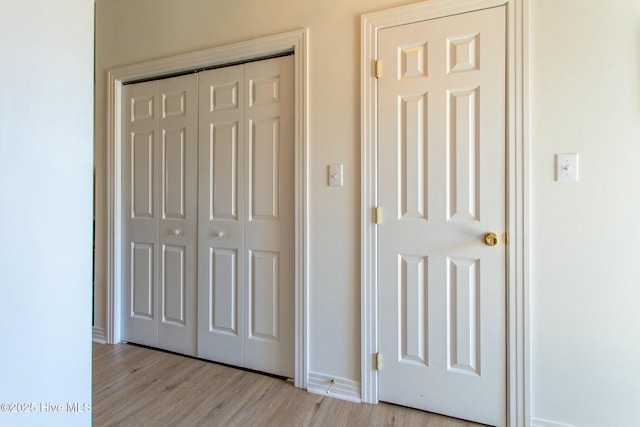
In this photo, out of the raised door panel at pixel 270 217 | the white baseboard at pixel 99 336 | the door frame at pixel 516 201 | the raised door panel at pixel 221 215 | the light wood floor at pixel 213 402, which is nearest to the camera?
the door frame at pixel 516 201

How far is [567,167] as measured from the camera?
1.41 meters

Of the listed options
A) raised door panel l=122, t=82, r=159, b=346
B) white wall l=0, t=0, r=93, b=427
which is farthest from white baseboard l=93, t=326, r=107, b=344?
white wall l=0, t=0, r=93, b=427

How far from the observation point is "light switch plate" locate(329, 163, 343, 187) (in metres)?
1.77

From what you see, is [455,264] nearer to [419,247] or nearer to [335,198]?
[419,247]

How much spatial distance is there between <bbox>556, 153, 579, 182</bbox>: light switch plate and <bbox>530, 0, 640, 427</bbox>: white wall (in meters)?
0.03

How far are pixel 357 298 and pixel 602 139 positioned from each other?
135cm

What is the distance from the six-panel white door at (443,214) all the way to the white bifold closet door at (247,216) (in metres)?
0.61

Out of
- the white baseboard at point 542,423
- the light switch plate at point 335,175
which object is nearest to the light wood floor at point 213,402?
the white baseboard at point 542,423

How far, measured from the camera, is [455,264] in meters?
1.58

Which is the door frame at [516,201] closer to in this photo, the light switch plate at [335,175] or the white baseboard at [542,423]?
the white baseboard at [542,423]

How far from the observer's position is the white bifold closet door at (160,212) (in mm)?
2205

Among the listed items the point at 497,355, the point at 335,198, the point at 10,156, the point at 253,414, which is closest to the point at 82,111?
the point at 10,156

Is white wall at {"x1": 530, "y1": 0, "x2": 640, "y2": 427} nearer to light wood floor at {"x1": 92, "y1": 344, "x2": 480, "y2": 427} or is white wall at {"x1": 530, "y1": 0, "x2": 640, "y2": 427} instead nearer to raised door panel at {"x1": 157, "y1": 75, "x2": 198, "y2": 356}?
light wood floor at {"x1": 92, "y1": 344, "x2": 480, "y2": 427}

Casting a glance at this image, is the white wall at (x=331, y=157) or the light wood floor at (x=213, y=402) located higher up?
the white wall at (x=331, y=157)
